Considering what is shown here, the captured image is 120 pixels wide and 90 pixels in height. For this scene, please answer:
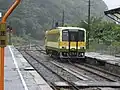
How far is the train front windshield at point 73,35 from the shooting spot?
31.8 m

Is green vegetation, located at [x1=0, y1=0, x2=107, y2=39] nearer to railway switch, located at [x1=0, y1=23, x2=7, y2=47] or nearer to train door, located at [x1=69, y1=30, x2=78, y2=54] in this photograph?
train door, located at [x1=69, y1=30, x2=78, y2=54]

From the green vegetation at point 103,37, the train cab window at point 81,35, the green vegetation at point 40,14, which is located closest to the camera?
the train cab window at point 81,35

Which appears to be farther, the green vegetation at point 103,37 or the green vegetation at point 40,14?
the green vegetation at point 40,14

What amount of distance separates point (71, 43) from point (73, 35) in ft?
2.26

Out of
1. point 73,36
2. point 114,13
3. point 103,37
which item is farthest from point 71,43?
point 103,37

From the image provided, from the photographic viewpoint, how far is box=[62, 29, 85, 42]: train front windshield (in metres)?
31.8

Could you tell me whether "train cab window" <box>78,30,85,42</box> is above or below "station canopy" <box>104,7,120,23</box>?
below

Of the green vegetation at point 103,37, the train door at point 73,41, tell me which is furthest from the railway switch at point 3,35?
the green vegetation at point 103,37

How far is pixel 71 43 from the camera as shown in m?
31.8

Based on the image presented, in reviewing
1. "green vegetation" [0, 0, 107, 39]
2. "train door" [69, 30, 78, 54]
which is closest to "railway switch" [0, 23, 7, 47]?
"train door" [69, 30, 78, 54]

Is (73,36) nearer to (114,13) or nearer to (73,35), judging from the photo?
(73,35)

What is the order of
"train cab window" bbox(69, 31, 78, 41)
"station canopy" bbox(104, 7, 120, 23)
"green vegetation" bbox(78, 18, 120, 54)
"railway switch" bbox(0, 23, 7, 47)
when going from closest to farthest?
"railway switch" bbox(0, 23, 7, 47)
"station canopy" bbox(104, 7, 120, 23)
"train cab window" bbox(69, 31, 78, 41)
"green vegetation" bbox(78, 18, 120, 54)

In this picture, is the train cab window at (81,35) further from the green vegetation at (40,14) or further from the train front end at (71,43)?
the green vegetation at (40,14)

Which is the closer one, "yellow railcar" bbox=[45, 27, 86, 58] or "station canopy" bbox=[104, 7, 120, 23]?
"station canopy" bbox=[104, 7, 120, 23]
